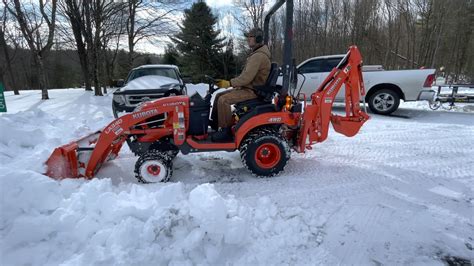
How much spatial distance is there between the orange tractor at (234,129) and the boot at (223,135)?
99 mm

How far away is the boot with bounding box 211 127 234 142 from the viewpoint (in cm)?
423

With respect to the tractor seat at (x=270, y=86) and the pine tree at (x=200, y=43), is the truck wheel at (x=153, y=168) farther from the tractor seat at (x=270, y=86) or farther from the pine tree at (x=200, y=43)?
the pine tree at (x=200, y=43)

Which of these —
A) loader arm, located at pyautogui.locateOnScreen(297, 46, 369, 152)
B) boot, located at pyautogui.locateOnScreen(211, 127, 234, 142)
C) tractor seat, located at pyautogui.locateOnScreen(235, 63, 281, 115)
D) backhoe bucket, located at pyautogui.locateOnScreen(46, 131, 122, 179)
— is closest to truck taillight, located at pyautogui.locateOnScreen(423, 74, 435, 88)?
loader arm, located at pyautogui.locateOnScreen(297, 46, 369, 152)

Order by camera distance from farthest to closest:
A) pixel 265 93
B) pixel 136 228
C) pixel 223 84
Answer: pixel 265 93, pixel 223 84, pixel 136 228

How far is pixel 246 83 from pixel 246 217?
2.05m

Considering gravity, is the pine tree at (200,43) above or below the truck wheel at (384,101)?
above

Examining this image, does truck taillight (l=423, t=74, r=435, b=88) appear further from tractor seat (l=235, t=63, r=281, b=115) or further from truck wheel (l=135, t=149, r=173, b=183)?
truck wheel (l=135, t=149, r=173, b=183)

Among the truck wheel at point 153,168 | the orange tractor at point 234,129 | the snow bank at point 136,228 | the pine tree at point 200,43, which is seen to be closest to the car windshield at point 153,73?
the orange tractor at point 234,129

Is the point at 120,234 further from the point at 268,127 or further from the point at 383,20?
the point at 383,20

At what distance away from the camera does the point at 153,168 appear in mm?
3953

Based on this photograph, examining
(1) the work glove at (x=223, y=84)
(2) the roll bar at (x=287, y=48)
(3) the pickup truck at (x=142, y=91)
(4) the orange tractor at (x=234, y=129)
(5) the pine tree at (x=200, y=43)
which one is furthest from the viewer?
(5) the pine tree at (x=200, y=43)

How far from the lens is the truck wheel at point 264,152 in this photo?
4.06m

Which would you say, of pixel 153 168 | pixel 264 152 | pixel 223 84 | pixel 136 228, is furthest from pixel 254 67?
pixel 136 228

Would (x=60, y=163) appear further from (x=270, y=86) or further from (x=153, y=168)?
(x=270, y=86)
